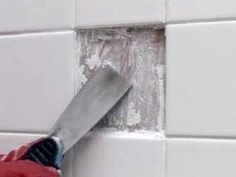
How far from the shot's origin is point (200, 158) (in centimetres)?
57

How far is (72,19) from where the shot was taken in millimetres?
661

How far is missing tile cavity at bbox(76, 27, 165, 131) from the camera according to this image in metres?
0.61

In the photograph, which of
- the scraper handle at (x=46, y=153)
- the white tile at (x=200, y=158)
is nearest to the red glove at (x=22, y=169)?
the scraper handle at (x=46, y=153)

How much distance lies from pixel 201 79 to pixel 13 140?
260 mm

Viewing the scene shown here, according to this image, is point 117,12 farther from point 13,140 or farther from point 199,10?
point 13,140

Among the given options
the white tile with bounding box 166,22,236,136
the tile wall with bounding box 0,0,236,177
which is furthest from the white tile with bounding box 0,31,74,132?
the white tile with bounding box 166,22,236,136

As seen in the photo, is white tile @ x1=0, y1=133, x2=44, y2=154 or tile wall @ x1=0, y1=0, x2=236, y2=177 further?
white tile @ x1=0, y1=133, x2=44, y2=154

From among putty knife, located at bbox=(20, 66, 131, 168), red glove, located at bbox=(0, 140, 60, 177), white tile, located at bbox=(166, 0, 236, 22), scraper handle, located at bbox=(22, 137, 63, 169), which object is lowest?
red glove, located at bbox=(0, 140, 60, 177)

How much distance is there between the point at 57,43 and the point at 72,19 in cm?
3

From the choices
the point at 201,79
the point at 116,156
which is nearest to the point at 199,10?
the point at 201,79

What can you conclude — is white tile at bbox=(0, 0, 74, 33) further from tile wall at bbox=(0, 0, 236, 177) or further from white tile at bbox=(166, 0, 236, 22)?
white tile at bbox=(166, 0, 236, 22)

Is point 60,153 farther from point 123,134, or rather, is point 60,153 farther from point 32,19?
point 32,19

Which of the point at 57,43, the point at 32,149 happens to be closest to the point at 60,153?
the point at 32,149

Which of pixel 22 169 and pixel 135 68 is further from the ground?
pixel 135 68
